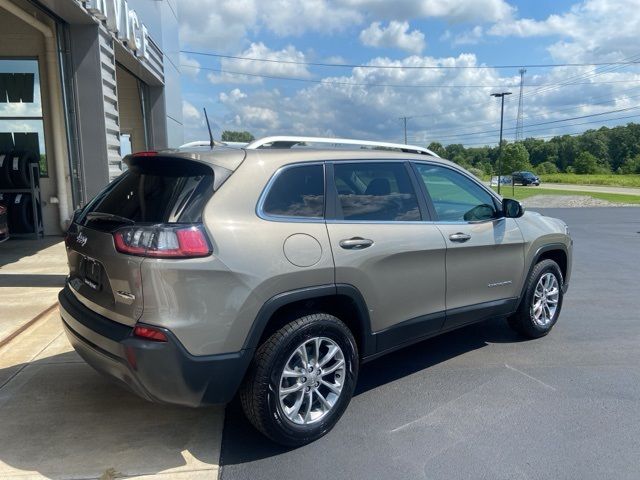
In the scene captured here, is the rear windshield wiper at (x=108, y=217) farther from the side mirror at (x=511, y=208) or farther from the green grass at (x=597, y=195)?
the green grass at (x=597, y=195)

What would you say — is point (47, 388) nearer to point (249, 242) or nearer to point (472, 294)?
point (249, 242)

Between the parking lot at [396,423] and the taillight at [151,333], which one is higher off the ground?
the taillight at [151,333]

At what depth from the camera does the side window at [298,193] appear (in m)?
3.09

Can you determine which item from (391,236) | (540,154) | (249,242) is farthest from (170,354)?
(540,154)

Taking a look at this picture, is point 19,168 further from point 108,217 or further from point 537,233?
point 537,233

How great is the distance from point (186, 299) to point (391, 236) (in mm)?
1488

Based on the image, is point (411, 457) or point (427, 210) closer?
point (411, 457)

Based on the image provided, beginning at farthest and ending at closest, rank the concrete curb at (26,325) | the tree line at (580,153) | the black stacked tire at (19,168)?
the tree line at (580,153) → the black stacked tire at (19,168) → the concrete curb at (26,325)

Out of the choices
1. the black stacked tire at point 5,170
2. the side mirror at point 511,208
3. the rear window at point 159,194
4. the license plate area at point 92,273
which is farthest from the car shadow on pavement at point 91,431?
the black stacked tire at point 5,170

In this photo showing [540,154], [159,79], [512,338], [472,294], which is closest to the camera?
[472,294]

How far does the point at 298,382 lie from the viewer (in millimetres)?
3158

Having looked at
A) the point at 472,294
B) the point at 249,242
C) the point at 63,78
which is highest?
the point at 63,78

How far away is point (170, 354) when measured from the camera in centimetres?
268

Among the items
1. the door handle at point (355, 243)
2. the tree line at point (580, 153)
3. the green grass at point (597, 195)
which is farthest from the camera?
the tree line at point (580, 153)
